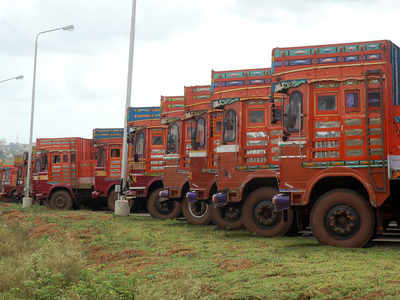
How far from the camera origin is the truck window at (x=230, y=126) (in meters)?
11.9

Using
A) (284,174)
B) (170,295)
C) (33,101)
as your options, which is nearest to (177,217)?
(284,174)

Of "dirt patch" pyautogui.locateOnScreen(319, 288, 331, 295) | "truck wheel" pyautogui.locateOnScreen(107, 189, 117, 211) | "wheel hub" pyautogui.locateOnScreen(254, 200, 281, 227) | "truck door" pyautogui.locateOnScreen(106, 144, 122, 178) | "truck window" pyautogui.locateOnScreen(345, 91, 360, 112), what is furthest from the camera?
"truck wheel" pyautogui.locateOnScreen(107, 189, 117, 211)

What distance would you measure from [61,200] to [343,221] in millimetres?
18254

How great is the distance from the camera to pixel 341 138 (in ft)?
29.3

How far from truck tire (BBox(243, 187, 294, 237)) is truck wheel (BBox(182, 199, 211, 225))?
3.42m

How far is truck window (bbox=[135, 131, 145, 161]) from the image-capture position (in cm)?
1869

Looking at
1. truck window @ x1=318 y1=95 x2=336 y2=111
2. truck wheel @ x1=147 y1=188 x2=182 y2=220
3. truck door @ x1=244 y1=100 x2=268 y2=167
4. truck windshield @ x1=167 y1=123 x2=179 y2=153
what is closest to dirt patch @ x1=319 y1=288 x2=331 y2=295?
truck window @ x1=318 y1=95 x2=336 y2=111

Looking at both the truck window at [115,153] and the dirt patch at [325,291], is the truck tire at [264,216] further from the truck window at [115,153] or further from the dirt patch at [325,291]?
the truck window at [115,153]

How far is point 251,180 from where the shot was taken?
11383 mm

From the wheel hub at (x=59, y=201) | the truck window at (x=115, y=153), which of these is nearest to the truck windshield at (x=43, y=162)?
the wheel hub at (x=59, y=201)

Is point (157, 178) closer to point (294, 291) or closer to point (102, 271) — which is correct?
point (102, 271)

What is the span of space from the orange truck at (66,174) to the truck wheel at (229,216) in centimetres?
1274

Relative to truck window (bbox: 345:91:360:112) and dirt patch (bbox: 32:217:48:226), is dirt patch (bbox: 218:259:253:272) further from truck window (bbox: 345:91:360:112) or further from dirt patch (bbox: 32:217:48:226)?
dirt patch (bbox: 32:217:48:226)

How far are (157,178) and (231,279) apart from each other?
38.5 feet
